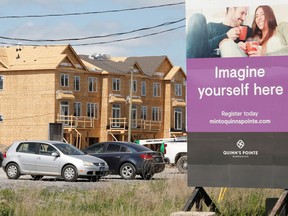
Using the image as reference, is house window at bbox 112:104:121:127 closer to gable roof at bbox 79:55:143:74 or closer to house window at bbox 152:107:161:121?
gable roof at bbox 79:55:143:74

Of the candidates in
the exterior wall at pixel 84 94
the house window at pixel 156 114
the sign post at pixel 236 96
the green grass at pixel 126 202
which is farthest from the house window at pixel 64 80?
the sign post at pixel 236 96

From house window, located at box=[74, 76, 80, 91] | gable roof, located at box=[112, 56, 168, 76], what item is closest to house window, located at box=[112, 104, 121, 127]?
house window, located at box=[74, 76, 80, 91]

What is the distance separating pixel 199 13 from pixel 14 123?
225 ft

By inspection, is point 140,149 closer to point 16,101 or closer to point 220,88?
point 220,88

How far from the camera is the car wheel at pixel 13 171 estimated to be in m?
30.5

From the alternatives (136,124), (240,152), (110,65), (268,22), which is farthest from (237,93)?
(110,65)

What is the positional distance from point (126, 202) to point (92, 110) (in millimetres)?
68074

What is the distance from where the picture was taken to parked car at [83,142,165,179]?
32.0m

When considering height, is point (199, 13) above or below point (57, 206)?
above

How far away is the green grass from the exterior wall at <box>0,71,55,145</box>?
59.3 m

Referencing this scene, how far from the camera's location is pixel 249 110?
42.5 ft

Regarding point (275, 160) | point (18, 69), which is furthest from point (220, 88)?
point (18, 69)

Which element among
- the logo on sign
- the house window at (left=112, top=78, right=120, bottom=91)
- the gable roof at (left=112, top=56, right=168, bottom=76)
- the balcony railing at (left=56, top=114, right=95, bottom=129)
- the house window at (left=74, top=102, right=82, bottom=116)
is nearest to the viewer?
the logo on sign

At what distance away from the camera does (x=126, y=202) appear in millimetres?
16812
